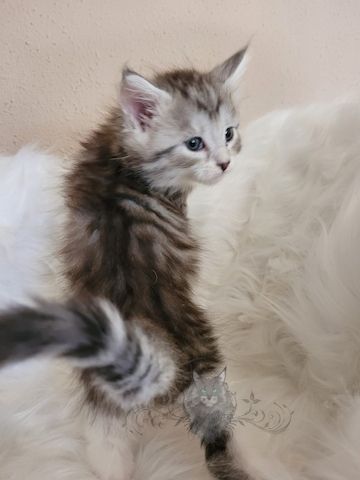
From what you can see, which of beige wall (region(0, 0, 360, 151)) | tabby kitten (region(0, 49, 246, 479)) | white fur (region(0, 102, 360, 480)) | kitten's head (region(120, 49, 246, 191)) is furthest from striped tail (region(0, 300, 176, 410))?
beige wall (region(0, 0, 360, 151))

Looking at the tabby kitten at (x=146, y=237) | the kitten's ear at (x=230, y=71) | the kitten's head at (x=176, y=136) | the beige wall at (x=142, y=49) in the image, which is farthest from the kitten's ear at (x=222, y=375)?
the beige wall at (x=142, y=49)

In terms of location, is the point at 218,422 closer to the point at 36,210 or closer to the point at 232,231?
the point at 232,231

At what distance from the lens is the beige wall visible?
1.01 meters

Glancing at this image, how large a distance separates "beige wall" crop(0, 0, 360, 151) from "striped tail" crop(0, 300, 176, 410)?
0.65 meters

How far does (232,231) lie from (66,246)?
27cm

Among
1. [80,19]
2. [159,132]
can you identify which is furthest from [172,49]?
[159,132]

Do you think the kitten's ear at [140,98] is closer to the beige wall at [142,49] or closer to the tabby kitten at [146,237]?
the tabby kitten at [146,237]

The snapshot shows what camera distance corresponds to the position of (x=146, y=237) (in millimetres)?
703

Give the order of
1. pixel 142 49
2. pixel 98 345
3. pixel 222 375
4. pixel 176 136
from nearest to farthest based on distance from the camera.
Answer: pixel 98 345, pixel 222 375, pixel 176 136, pixel 142 49

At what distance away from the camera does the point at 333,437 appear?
0.56 meters

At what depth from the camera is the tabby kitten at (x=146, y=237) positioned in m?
0.51

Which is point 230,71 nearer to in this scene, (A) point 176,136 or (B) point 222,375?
(A) point 176,136

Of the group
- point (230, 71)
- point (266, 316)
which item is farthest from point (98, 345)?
point (230, 71)

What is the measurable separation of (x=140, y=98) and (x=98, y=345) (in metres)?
0.41
